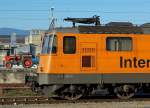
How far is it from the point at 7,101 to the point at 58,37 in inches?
136

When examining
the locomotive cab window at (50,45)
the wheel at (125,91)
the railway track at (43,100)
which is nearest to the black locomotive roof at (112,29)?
the locomotive cab window at (50,45)

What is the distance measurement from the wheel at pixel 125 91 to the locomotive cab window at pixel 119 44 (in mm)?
1677

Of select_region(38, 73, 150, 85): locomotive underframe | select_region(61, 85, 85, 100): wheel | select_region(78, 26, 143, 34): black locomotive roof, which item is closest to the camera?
select_region(38, 73, 150, 85): locomotive underframe

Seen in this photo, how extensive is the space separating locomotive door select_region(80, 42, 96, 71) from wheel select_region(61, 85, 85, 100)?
880mm

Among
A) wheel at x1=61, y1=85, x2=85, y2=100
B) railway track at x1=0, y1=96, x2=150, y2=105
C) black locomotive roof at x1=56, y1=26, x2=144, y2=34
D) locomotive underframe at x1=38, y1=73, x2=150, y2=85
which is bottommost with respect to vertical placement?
railway track at x1=0, y1=96, x2=150, y2=105

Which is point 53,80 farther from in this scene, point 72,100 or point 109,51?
point 109,51

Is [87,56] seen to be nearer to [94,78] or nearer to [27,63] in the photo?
[94,78]

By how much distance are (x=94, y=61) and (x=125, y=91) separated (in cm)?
192

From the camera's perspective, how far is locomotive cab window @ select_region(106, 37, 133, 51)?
2056 cm

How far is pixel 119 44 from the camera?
20.6 m

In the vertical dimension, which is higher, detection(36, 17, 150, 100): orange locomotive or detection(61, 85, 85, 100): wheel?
detection(36, 17, 150, 100): orange locomotive

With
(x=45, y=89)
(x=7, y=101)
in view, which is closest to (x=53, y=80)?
(x=45, y=89)

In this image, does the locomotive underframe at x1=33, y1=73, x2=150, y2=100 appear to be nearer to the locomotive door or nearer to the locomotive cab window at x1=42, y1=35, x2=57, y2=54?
the locomotive door

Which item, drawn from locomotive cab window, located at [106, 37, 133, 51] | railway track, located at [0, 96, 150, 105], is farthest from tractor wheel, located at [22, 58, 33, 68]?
locomotive cab window, located at [106, 37, 133, 51]
